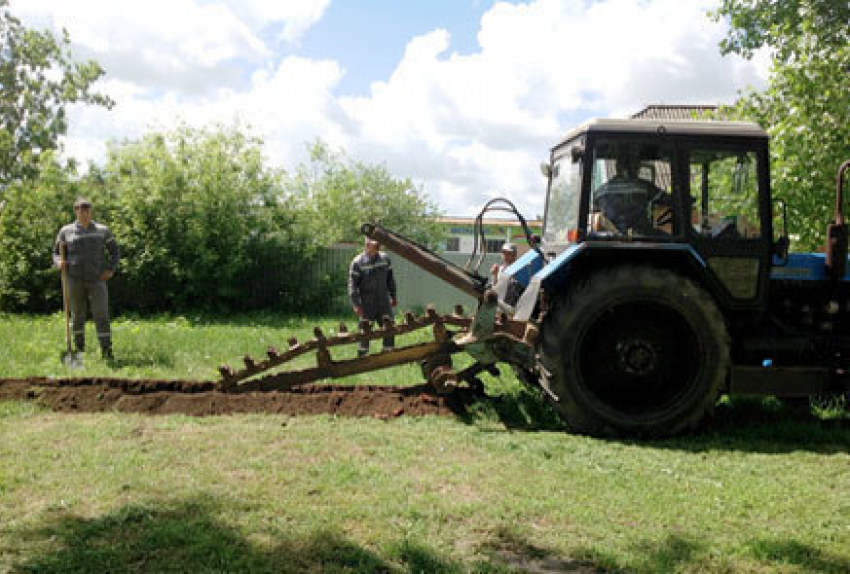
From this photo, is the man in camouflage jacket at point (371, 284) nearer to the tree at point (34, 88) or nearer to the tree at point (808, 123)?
the tree at point (808, 123)

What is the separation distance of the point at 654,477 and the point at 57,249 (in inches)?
293

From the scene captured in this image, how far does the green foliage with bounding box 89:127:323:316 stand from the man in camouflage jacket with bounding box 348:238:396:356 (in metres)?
7.37

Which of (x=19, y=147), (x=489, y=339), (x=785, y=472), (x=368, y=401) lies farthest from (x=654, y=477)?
(x=19, y=147)

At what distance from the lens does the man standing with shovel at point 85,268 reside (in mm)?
8703

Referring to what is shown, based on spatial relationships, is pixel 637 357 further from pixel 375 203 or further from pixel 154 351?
pixel 375 203

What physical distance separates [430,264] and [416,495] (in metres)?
2.55

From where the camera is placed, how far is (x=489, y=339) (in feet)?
19.9

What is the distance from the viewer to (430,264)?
20.8ft

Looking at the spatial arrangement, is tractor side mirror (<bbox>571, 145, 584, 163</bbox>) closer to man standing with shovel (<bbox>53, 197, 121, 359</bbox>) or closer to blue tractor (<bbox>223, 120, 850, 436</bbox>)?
blue tractor (<bbox>223, 120, 850, 436</bbox>)

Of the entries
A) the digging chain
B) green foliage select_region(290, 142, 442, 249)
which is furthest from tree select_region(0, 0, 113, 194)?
the digging chain

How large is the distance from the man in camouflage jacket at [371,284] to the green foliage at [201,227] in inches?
290

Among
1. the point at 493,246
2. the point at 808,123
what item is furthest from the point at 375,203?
the point at 808,123

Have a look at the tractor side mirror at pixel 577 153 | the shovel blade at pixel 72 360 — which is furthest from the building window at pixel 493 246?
the tractor side mirror at pixel 577 153

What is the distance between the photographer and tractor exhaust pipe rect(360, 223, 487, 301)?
6.28 m
